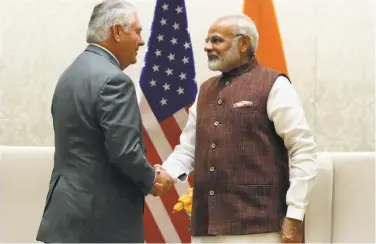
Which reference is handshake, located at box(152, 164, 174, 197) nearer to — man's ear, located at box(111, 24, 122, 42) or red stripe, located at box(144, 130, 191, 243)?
man's ear, located at box(111, 24, 122, 42)

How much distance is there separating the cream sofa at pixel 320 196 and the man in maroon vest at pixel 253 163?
1.31 meters

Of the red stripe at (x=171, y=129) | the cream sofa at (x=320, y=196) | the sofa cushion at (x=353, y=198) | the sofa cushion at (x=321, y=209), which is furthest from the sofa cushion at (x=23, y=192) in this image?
the sofa cushion at (x=353, y=198)

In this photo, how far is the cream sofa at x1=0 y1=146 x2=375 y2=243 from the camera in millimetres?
3791

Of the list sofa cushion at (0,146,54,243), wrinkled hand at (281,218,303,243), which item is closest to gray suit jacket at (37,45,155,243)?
wrinkled hand at (281,218,303,243)

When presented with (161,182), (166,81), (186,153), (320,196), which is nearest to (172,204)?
(166,81)

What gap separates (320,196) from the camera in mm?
3809

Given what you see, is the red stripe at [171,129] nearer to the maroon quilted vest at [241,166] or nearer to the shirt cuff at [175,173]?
the shirt cuff at [175,173]

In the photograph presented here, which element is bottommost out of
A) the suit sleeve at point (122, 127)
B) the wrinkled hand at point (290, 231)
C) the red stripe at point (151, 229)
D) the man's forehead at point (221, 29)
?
the red stripe at point (151, 229)

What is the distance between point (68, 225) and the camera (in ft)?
7.42

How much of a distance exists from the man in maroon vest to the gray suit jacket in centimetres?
34

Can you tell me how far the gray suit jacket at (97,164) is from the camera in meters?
2.26

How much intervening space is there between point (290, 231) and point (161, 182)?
1.93ft

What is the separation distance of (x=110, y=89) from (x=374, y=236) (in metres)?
2.24

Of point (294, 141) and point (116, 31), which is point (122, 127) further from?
point (294, 141)
